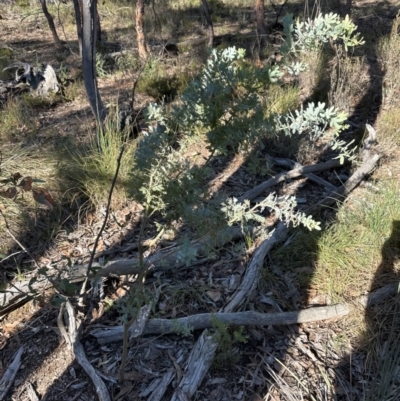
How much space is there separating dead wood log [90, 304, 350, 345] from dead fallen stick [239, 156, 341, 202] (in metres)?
1.19

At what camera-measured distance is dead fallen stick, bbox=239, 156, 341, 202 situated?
3.30m

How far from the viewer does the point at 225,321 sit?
2182mm

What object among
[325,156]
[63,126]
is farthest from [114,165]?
[325,156]

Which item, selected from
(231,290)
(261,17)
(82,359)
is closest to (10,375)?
(82,359)

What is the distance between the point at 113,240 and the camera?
3.00 metres

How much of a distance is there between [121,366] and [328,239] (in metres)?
1.55

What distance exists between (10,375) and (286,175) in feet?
8.66

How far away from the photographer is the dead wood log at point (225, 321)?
7.17ft

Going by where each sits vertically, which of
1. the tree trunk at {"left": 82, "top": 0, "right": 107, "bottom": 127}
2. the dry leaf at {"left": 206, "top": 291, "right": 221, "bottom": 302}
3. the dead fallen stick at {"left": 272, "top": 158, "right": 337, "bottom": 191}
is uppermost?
the tree trunk at {"left": 82, "top": 0, "right": 107, "bottom": 127}

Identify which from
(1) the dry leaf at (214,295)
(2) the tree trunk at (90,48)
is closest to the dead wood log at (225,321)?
(1) the dry leaf at (214,295)

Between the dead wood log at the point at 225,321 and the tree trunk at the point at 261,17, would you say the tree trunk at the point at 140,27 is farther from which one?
the dead wood log at the point at 225,321

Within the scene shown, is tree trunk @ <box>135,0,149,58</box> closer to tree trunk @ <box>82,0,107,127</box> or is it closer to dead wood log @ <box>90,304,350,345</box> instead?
tree trunk @ <box>82,0,107,127</box>

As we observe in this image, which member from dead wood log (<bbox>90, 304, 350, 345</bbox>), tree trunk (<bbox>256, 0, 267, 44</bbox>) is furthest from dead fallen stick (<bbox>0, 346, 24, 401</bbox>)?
tree trunk (<bbox>256, 0, 267, 44</bbox>)

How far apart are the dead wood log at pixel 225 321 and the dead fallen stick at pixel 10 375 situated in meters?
0.42
